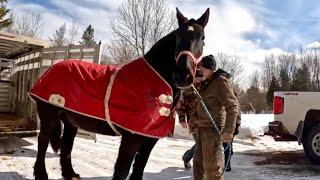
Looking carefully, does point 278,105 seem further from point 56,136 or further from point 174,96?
point 56,136

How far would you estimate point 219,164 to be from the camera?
14.8 ft

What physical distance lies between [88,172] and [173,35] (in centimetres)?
303

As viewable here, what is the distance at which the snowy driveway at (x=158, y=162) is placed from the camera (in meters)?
6.55

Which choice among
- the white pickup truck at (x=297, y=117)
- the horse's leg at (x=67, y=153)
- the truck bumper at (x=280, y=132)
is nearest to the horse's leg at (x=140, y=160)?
the horse's leg at (x=67, y=153)

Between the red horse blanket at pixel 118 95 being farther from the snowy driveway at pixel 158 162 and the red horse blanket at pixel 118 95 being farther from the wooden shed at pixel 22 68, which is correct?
the wooden shed at pixel 22 68

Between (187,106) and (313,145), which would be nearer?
(187,106)

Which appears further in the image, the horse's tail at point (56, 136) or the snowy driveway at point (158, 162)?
the snowy driveway at point (158, 162)

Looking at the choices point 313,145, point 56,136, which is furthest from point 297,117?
point 56,136

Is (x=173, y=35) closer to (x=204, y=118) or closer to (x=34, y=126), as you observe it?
(x=204, y=118)

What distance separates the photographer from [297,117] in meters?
8.61

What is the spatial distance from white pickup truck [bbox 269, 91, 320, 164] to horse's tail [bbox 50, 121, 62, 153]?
4906 millimetres

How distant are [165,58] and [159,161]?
12.5 feet

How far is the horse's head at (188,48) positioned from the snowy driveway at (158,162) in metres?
2.69

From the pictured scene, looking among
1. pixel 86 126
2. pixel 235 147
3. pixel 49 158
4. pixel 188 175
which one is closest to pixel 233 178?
pixel 188 175
